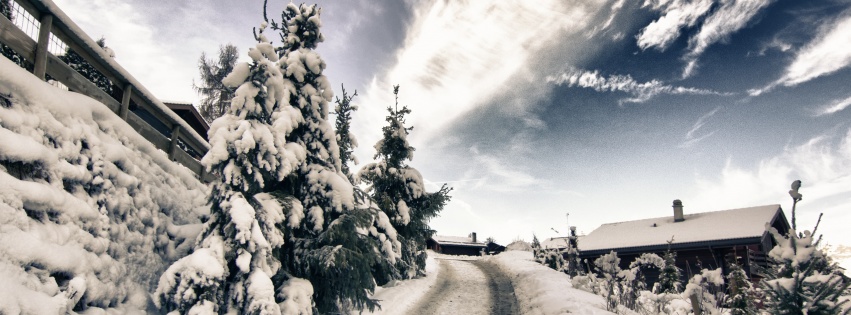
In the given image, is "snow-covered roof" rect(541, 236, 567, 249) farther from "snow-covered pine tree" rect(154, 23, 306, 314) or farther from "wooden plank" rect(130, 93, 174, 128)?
"wooden plank" rect(130, 93, 174, 128)

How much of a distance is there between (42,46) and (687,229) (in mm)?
33287

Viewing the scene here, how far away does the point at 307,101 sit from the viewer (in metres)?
8.86

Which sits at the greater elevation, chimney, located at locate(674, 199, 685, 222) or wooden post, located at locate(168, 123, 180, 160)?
wooden post, located at locate(168, 123, 180, 160)

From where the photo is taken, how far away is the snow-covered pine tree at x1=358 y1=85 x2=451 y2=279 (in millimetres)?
17938

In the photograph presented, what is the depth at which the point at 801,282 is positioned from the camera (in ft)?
15.1

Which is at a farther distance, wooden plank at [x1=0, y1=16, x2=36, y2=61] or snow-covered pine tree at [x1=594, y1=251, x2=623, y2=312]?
snow-covered pine tree at [x1=594, y1=251, x2=623, y2=312]

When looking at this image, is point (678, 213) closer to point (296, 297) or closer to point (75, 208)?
point (296, 297)

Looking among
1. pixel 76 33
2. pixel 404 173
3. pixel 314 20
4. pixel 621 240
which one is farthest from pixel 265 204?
pixel 621 240

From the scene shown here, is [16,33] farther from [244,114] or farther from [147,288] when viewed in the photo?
[147,288]

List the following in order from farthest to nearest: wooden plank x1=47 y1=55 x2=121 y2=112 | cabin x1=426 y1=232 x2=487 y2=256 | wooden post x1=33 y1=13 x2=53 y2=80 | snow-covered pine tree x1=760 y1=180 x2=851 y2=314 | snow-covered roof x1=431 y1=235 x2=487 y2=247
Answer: cabin x1=426 y1=232 x2=487 y2=256 → snow-covered roof x1=431 y1=235 x2=487 y2=247 → wooden plank x1=47 y1=55 x2=121 y2=112 → wooden post x1=33 y1=13 x2=53 y2=80 → snow-covered pine tree x1=760 y1=180 x2=851 y2=314

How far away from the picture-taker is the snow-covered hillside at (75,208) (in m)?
3.94

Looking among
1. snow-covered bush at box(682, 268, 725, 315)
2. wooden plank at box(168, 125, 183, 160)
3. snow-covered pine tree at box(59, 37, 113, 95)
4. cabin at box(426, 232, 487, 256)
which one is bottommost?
cabin at box(426, 232, 487, 256)

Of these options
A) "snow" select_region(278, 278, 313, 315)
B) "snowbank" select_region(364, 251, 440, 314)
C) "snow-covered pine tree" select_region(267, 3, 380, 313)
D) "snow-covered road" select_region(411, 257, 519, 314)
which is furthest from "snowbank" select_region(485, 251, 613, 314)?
"snow" select_region(278, 278, 313, 315)

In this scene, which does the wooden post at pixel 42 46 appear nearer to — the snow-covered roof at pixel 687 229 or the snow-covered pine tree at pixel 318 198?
the snow-covered pine tree at pixel 318 198
